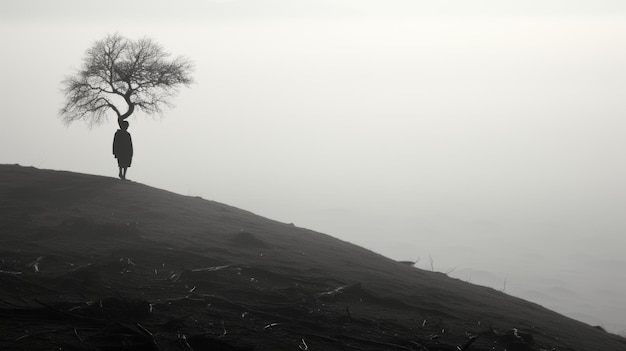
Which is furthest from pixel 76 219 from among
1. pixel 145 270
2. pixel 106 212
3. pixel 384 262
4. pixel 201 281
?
pixel 384 262

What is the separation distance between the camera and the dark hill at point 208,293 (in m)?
13.2

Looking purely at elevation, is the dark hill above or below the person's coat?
below

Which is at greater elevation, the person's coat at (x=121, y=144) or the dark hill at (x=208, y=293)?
the person's coat at (x=121, y=144)

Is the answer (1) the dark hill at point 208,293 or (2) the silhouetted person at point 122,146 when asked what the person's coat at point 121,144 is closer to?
(2) the silhouetted person at point 122,146

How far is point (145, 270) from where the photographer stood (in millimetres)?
19000

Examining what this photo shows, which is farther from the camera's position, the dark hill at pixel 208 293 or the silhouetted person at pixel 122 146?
the silhouetted person at pixel 122 146

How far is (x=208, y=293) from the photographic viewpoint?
17125 millimetres

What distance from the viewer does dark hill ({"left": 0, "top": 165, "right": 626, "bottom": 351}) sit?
43.5 ft

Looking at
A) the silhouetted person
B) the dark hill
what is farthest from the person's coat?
the dark hill

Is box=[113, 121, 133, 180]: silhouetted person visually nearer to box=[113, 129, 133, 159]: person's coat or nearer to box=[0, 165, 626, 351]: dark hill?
box=[113, 129, 133, 159]: person's coat

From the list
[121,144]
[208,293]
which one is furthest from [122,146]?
[208,293]

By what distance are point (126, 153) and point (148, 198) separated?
6.01 metres

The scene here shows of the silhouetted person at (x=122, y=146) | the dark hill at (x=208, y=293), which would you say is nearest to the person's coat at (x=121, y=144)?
the silhouetted person at (x=122, y=146)

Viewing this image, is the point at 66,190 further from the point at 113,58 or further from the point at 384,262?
the point at 384,262
